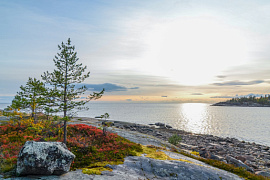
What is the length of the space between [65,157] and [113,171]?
3080mm

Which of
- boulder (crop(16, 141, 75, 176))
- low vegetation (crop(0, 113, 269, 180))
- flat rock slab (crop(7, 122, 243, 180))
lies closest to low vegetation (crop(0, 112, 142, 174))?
low vegetation (crop(0, 113, 269, 180))

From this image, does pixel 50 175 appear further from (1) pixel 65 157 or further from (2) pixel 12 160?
(2) pixel 12 160

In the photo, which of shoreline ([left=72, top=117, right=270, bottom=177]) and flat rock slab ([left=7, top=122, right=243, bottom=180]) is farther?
shoreline ([left=72, top=117, right=270, bottom=177])

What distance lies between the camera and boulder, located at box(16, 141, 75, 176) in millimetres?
7934

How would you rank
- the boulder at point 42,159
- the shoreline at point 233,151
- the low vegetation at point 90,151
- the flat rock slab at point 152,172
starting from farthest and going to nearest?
the shoreline at point 233,151
the low vegetation at point 90,151
the flat rock slab at point 152,172
the boulder at point 42,159

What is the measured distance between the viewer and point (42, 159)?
26.6 feet

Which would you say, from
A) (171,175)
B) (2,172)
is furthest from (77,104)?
(171,175)

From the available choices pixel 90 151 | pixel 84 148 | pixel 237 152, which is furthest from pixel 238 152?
pixel 84 148

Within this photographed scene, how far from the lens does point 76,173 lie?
29.8 ft

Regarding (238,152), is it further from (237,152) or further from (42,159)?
(42,159)

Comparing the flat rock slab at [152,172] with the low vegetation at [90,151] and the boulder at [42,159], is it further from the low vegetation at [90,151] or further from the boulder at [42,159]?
the boulder at [42,159]

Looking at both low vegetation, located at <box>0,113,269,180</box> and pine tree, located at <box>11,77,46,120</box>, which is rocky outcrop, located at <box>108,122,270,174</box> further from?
pine tree, located at <box>11,77,46,120</box>

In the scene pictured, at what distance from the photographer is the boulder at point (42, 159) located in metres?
7.93

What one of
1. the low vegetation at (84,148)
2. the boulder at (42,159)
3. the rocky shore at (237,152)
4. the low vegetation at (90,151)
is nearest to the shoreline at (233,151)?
the rocky shore at (237,152)
